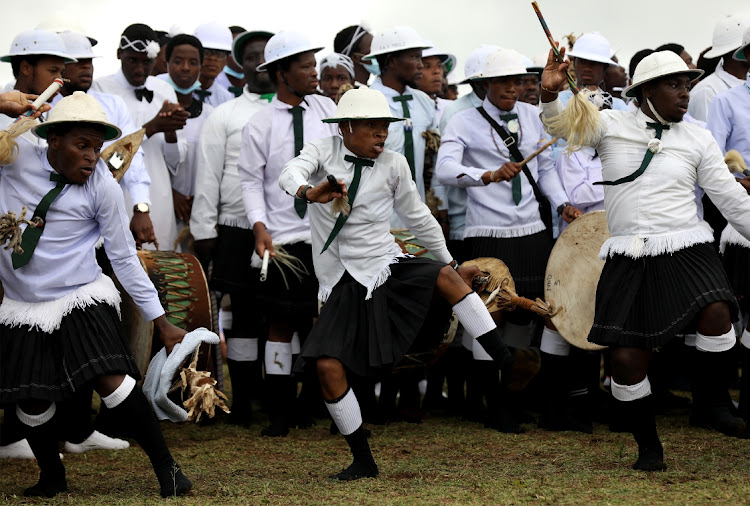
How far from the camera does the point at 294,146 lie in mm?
7773

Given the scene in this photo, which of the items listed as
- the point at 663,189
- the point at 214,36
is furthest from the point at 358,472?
the point at 214,36

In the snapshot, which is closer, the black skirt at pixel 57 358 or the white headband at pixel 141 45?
the black skirt at pixel 57 358

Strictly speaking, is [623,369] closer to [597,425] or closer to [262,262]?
[597,425]

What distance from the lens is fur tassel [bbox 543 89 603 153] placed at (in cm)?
630

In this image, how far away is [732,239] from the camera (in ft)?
24.7

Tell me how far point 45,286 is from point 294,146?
2567 millimetres

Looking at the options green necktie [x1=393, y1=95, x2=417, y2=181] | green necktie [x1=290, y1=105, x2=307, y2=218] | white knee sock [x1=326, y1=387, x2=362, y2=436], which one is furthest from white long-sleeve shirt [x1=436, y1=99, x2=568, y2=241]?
white knee sock [x1=326, y1=387, x2=362, y2=436]

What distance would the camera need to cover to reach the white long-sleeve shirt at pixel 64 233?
5629 mm

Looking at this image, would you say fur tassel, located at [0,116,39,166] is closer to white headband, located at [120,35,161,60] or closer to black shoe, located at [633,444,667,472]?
white headband, located at [120,35,161,60]

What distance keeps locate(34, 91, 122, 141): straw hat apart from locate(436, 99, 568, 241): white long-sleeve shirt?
2.86 meters

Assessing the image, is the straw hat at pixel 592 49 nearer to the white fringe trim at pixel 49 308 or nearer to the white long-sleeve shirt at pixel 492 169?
the white long-sleeve shirt at pixel 492 169

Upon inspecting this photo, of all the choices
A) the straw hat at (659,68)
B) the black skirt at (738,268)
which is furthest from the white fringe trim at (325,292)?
the black skirt at (738,268)

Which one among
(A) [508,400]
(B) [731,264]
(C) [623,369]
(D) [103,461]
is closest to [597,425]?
(A) [508,400]

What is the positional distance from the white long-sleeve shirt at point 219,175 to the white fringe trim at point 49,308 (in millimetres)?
2467
